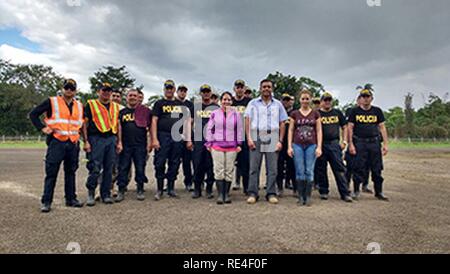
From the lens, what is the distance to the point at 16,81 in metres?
59.1

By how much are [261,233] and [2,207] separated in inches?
169

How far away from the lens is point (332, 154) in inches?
229

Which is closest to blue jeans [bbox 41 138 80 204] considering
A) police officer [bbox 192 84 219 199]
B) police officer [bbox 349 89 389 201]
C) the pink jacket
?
police officer [bbox 192 84 219 199]

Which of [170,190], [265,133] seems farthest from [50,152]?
[265,133]

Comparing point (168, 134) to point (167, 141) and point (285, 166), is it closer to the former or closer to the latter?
point (167, 141)

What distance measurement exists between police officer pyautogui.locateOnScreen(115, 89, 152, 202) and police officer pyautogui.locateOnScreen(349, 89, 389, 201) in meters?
4.11

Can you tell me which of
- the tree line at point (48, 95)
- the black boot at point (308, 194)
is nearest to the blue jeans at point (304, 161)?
the black boot at point (308, 194)

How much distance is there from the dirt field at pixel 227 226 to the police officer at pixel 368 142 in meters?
0.49

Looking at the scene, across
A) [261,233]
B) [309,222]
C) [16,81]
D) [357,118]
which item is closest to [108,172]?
[261,233]

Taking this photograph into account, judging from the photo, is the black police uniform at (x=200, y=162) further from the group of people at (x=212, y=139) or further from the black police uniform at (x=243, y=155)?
the black police uniform at (x=243, y=155)

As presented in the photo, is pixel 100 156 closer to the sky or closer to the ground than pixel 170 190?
closer to the sky

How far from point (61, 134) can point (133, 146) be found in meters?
1.29

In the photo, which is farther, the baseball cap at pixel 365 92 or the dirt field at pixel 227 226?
the baseball cap at pixel 365 92

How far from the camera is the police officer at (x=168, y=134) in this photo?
5.88 m
